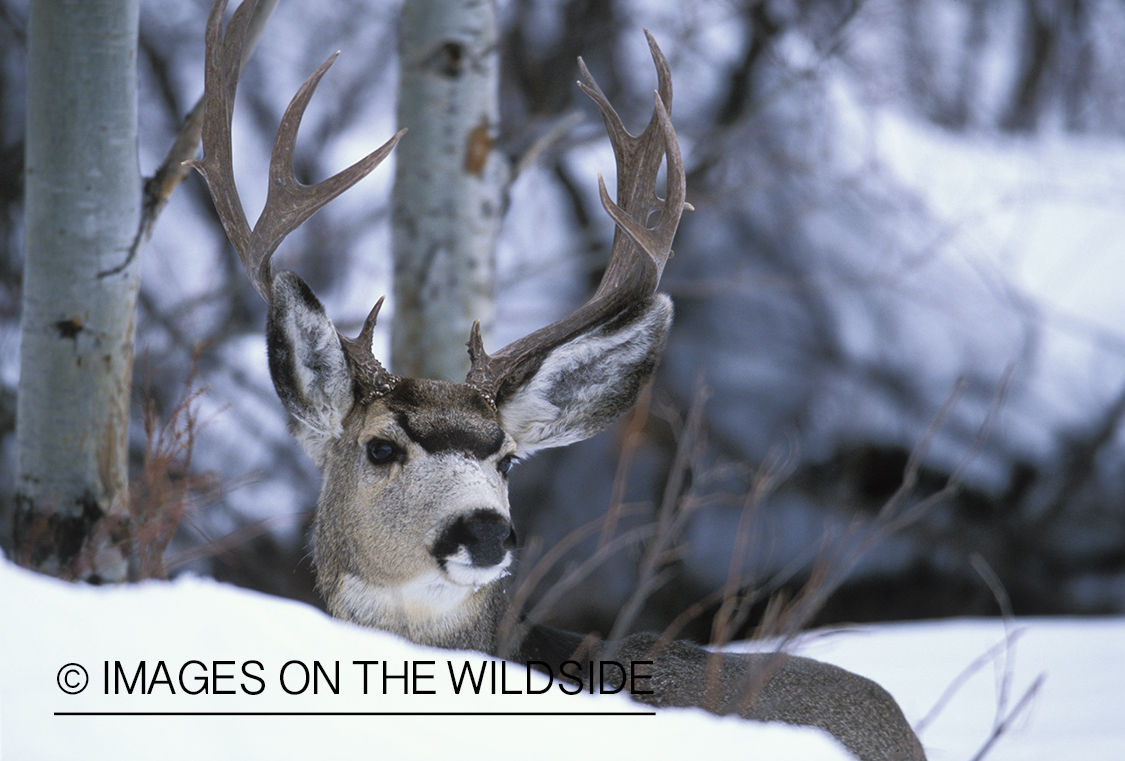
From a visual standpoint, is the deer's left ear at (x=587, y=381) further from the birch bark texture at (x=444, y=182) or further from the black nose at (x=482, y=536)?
the birch bark texture at (x=444, y=182)

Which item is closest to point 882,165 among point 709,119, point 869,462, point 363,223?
point 709,119

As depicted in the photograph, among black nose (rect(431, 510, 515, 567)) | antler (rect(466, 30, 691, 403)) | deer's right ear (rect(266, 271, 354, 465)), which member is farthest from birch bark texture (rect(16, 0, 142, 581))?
black nose (rect(431, 510, 515, 567))

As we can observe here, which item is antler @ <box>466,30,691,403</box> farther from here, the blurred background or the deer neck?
the blurred background

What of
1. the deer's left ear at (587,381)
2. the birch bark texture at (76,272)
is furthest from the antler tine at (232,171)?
the deer's left ear at (587,381)

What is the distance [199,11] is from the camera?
7.73m

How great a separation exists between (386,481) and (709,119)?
5.54m

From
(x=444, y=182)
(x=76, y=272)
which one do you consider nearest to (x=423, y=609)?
(x=76, y=272)

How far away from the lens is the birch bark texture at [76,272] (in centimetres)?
289

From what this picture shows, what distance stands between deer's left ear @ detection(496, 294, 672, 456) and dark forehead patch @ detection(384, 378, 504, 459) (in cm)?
17

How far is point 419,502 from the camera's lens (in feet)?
8.52

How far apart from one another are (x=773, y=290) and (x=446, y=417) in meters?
5.65

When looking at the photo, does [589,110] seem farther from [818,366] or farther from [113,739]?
[113,739]
